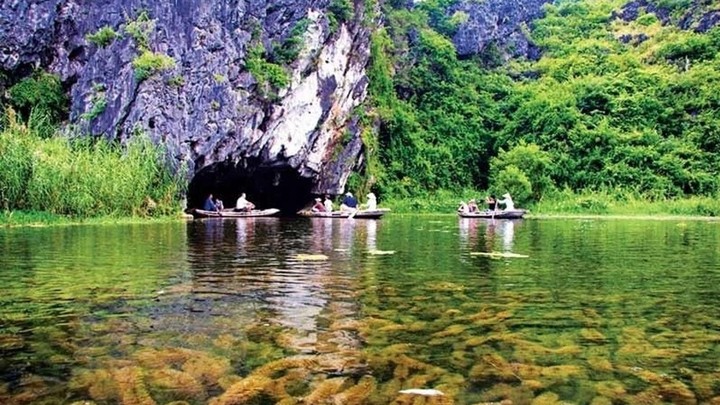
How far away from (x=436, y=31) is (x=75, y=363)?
175 feet

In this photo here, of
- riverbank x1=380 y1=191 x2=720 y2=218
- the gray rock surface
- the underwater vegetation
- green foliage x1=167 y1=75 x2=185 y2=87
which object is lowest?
the underwater vegetation

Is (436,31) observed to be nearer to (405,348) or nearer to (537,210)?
(537,210)

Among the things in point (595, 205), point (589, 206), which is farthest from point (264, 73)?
point (595, 205)

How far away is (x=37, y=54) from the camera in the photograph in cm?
3095

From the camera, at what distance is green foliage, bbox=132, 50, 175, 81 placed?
29.3 meters

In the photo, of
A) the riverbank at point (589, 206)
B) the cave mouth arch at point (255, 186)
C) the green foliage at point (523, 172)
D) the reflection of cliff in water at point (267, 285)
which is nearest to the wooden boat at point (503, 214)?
the riverbank at point (589, 206)

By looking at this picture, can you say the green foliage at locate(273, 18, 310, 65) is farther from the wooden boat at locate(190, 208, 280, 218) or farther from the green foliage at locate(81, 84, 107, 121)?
the green foliage at locate(81, 84, 107, 121)

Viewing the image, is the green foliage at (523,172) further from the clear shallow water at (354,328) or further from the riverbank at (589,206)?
the clear shallow water at (354,328)

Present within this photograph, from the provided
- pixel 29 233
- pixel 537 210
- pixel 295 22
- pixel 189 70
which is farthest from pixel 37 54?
pixel 537 210

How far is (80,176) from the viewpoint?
23.6 meters

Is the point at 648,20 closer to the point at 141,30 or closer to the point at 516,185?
the point at 516,185

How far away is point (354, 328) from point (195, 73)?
88.2 feet

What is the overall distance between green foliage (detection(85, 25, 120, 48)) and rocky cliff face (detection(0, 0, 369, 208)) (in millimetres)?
279

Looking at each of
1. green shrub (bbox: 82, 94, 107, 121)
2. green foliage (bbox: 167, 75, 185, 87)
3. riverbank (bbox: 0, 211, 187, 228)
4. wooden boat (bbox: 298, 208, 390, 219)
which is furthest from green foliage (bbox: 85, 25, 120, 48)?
wooden boat (bbox: 298, 208, 390, 219)
